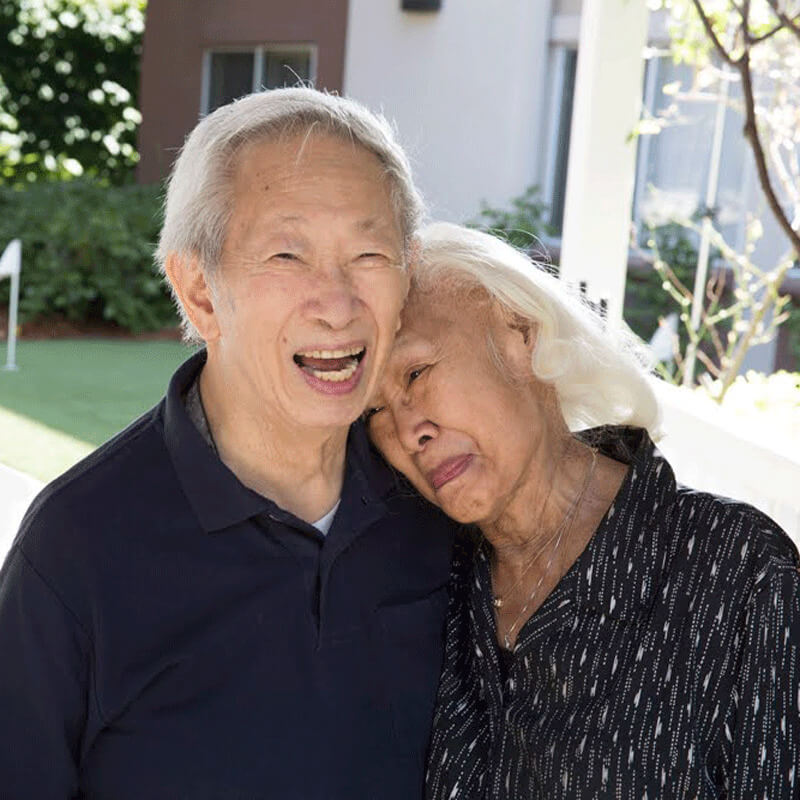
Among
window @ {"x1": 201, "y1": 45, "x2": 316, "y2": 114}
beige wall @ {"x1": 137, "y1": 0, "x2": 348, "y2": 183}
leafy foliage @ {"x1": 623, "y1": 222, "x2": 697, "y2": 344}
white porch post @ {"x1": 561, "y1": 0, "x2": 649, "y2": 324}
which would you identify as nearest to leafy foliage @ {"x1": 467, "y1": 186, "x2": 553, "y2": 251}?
leafy foliage @ {"x1": 623, "y1": 222, "x2": 697, "y2": 344}

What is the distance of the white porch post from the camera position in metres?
4.25

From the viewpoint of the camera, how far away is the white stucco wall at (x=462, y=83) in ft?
42.5

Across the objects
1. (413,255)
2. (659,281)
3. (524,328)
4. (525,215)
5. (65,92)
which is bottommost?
(659,281)

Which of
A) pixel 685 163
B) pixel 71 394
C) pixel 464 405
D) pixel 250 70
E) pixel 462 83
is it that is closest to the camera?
pixel 464 405

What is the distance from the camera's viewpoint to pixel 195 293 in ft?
6.70

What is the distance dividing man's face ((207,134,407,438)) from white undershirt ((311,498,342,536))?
0.20m

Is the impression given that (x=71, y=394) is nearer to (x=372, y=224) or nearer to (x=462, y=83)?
(x=462, y=83)

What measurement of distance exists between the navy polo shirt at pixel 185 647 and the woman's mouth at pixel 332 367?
198 mm

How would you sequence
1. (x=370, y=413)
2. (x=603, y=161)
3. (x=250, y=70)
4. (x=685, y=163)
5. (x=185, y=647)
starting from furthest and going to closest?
(x=250, y=70) → (x=685, y=163) → (x=603, y=161) → (x=370, y=413) → (x=185, y=647)

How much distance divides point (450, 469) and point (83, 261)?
443 inches

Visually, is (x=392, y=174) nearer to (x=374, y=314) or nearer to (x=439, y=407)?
(x=374, y=314)

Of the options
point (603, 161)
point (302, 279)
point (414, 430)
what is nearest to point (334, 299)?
point (302, 279)

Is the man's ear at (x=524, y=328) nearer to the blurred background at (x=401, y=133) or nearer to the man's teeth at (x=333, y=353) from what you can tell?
the man's teeth at (x=333, y=353)

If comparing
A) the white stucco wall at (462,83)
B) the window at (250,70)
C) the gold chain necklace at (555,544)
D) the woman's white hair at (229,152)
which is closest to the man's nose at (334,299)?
the woman's white hair at (229,152)
